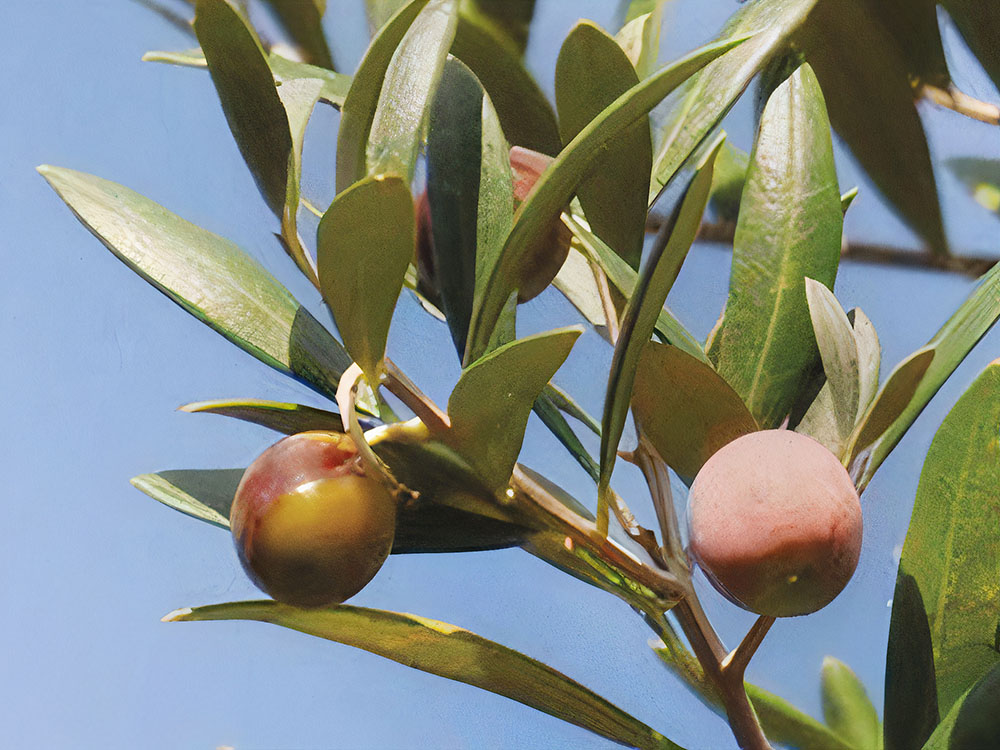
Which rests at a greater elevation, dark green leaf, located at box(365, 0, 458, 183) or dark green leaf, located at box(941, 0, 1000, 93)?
dark green leaf, located at box(941, 0, 1000, 93)

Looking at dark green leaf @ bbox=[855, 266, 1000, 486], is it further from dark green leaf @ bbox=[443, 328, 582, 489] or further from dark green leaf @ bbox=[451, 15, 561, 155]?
dark green leaf @ bbox=[451, 15, 561, 155]

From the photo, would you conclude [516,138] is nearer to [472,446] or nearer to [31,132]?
[472,446]

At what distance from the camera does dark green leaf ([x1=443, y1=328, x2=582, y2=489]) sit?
0.92 feet

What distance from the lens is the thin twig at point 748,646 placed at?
14.9 inches

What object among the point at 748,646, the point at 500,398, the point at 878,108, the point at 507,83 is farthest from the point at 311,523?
the point at 878,108

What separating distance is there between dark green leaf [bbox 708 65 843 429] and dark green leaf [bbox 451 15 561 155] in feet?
0.50

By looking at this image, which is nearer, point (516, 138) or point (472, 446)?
point (472, 446)

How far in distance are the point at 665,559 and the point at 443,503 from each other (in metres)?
0.10

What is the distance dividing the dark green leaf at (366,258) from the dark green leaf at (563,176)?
0.04m

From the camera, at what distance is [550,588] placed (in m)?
0.67

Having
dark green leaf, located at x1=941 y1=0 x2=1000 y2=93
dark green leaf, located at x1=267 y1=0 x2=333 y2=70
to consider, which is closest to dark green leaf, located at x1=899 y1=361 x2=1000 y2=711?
dark green leaf, located at x1=941 y1=0 x2=1000 y2=93

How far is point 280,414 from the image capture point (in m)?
0.40

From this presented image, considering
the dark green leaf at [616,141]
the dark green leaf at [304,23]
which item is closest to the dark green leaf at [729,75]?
the dark green leaf at [616,141]

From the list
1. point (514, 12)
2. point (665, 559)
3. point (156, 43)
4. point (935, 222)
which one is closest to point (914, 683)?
point (665, 559)
